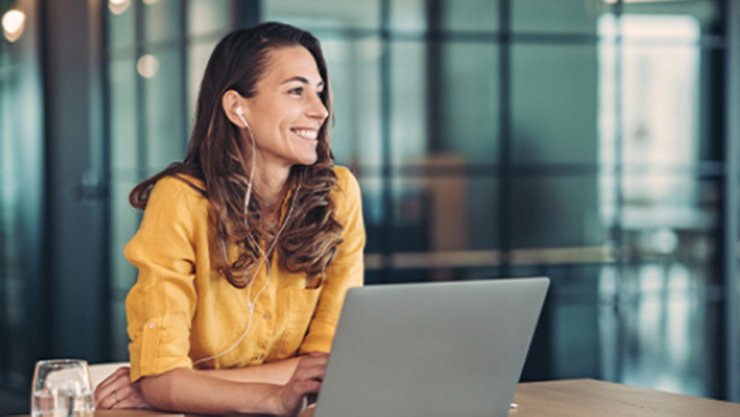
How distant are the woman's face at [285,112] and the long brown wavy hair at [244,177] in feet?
0.07

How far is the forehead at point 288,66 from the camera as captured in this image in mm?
1717

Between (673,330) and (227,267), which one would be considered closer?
(227,267)

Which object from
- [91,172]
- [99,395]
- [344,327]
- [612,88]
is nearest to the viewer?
[344,327]

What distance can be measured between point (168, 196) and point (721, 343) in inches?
141

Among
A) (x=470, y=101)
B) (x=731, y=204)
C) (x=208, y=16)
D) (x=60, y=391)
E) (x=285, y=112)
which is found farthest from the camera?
(x=731, y=204)

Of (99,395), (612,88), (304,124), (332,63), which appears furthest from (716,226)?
(99,395)

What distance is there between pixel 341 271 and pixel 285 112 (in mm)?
335

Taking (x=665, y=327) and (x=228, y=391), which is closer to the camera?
(x=228, y=391)

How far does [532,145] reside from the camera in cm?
414

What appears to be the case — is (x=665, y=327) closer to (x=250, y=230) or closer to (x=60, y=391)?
(x=250, y=230)

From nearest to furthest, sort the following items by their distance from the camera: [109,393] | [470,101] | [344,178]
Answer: [109,393], [344,178], [470,101]

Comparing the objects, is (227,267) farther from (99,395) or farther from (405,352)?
(405,352)

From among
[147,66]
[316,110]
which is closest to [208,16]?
[147,66]

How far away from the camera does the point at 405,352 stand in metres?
1.12
